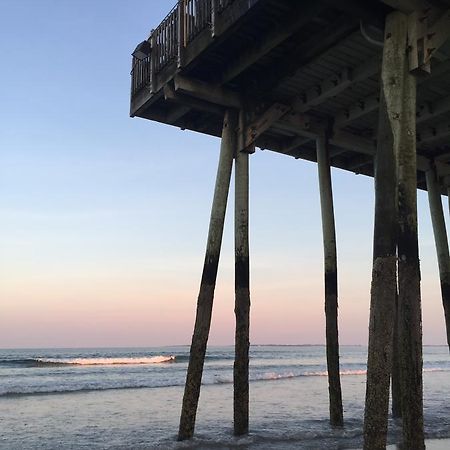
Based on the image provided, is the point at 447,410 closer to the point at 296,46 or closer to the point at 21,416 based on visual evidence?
the point at 296,46

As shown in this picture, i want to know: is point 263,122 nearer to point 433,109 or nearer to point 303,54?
point 303,54

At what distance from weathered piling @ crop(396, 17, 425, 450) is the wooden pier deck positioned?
0.94 m

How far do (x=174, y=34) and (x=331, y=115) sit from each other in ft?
13.1

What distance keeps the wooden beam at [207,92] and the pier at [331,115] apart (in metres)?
0.03

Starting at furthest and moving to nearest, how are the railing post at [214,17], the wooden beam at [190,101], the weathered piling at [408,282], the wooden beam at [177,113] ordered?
the wooden beam at [177,113]
the wooden beam at [190,101]
the railing post at [214,17]
the weathered piling at [408,282]

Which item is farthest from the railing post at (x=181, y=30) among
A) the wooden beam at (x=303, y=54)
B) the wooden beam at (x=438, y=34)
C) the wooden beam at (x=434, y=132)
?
the wooden beam at (x=434, y=132)

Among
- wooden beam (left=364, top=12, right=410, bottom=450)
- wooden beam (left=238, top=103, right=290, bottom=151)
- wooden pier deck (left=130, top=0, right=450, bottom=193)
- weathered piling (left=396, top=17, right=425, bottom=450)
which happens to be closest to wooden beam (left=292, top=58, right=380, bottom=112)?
wooden pier deck (left=130, top=0, right=450, bottom=193)

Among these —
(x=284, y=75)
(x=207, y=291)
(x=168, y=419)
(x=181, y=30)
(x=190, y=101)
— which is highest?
(x=181, y=30)

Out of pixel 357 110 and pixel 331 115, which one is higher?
pixel 331 115

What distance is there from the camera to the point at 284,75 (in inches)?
357

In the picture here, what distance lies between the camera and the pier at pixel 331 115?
5.85 m

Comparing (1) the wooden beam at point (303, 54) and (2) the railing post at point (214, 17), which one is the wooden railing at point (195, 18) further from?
(1) the wooden beam at point (303, 54)

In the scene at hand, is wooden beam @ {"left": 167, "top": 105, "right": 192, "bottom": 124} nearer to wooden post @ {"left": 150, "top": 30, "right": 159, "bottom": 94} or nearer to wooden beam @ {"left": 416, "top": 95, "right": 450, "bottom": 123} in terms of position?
wooden post @ {"left": 150, "top": 30, "right": 159, "bottom": 94}

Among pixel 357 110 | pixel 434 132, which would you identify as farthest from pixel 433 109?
pixel 357 110
